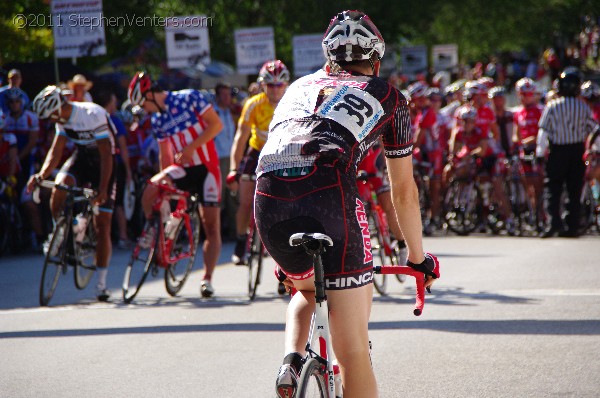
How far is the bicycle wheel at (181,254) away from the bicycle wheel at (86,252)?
813 mm

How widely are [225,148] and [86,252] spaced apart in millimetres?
6381

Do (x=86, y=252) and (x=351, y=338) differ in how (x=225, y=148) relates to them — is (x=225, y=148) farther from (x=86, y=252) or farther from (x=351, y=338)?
(x=351, y=338)

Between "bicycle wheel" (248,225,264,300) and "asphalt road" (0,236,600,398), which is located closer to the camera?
"asphalt road" (0,236,600,398)

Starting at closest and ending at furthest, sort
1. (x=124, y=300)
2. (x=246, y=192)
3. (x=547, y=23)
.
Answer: (x=124, y=300), (x=246, y=192), (x=547, y=23)

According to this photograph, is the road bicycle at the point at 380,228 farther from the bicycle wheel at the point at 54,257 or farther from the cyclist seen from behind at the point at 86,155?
the bicycle wheel at the point at 54,257

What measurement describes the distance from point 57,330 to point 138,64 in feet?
68.4

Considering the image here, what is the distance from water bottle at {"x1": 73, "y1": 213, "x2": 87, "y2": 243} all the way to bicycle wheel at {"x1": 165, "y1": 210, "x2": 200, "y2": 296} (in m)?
0.92

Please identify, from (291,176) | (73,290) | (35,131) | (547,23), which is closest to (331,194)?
(291,176)

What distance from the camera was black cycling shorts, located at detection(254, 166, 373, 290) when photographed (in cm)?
429

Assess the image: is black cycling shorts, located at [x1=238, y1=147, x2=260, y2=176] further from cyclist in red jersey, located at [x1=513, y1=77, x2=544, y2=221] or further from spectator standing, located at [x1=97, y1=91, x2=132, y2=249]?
cyclist in red jersey, located at [x1=513, y1=77, x2=544, y2=221]

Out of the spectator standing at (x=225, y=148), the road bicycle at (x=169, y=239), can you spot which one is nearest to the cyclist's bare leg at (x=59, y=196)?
the road bicycle at (x=169, y=239)

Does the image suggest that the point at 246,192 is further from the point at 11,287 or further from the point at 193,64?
the point at 193,64

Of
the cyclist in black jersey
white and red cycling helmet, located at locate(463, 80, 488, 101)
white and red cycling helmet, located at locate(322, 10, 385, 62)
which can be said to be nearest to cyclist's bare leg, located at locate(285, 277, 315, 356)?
the cyclist in black jersey

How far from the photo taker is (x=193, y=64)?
22.1 meters
